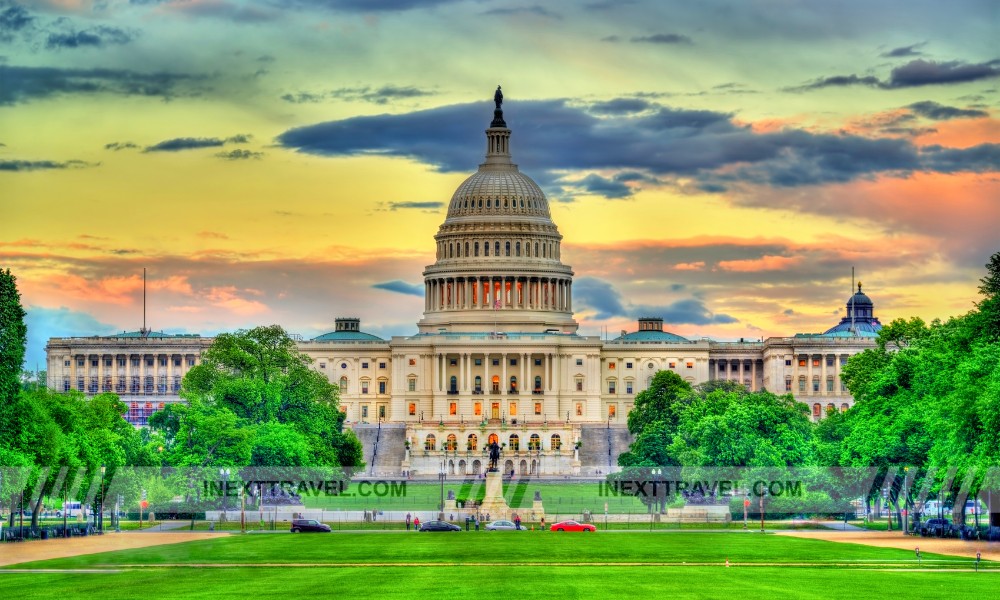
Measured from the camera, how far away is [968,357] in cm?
10069

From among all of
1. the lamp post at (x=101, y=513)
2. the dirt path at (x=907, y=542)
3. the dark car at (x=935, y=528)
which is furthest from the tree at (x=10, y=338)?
the dark car at (x=935, y=528)

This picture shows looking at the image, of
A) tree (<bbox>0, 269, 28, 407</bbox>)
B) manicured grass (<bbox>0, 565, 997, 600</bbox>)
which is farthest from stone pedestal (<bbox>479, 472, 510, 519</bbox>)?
manicured grass (<bbox>0, 565, 997, 600</bbox>)

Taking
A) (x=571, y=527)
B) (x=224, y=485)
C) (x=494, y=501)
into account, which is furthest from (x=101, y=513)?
(x=494, y=501)

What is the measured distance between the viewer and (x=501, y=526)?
111125 millimetres

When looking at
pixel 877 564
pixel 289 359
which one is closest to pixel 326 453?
pixel 289 359

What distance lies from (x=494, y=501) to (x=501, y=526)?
1764 cm

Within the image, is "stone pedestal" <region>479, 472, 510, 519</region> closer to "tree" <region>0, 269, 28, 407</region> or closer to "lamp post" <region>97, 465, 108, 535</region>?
"lamp post" <region>97, 465, 108, 535</region>

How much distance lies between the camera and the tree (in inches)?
3743

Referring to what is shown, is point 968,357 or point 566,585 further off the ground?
point 968,357

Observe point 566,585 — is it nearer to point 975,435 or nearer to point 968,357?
point 975,435

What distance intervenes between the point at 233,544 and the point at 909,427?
3976 centimetres

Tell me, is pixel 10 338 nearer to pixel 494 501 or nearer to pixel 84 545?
pixel 84 545

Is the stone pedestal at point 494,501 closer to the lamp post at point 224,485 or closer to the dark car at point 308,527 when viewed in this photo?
the lamp post at point 224,485

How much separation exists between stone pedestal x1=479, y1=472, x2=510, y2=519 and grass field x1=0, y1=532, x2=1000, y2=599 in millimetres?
28514
